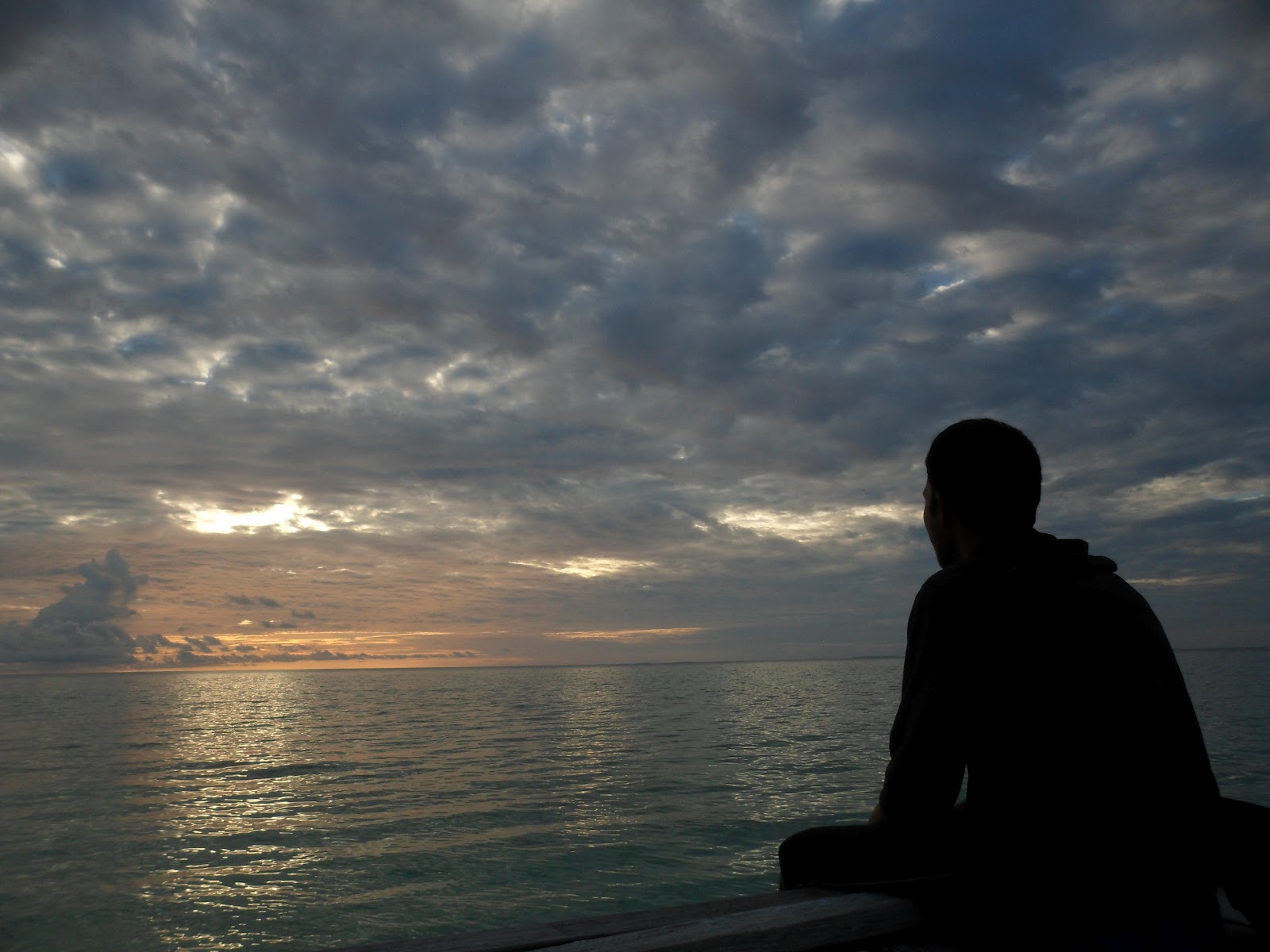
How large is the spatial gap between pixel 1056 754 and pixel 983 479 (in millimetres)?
806

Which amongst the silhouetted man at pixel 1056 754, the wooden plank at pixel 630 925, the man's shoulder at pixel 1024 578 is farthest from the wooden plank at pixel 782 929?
the man's shoulder at pixel 1024 578

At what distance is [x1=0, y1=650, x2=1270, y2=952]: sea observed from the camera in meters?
10.1

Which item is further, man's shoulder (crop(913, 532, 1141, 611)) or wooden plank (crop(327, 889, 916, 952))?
wooden plank (crop(327, 889, 916, 952))

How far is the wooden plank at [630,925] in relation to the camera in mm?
2584

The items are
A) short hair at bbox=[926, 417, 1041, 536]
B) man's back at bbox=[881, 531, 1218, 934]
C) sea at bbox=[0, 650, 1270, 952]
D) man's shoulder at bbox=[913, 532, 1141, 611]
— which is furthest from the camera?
sea at bbox=[0, 650, 1270, 952]

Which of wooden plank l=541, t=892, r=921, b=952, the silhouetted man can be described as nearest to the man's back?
the silhouetted man

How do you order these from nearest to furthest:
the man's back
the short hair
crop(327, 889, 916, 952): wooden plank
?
the man's back < the short hair < crop(327, 889, 916, 952): wooden plank

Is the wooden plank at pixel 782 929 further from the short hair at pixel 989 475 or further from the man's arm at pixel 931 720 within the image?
the short hair at pixel 989 475

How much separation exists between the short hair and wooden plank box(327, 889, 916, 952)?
1.36 metres

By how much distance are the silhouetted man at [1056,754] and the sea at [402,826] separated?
127 millimetres

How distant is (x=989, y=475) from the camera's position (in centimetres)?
235

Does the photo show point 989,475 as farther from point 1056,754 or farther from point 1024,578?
point 1056,754

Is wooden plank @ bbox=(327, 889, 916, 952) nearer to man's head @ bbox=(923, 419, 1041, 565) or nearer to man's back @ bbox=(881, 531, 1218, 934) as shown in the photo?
man's back @ bbox=(881, 531, 1218, 934)

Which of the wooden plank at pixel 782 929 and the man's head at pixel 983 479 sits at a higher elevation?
the man's head at pixel 983 479
